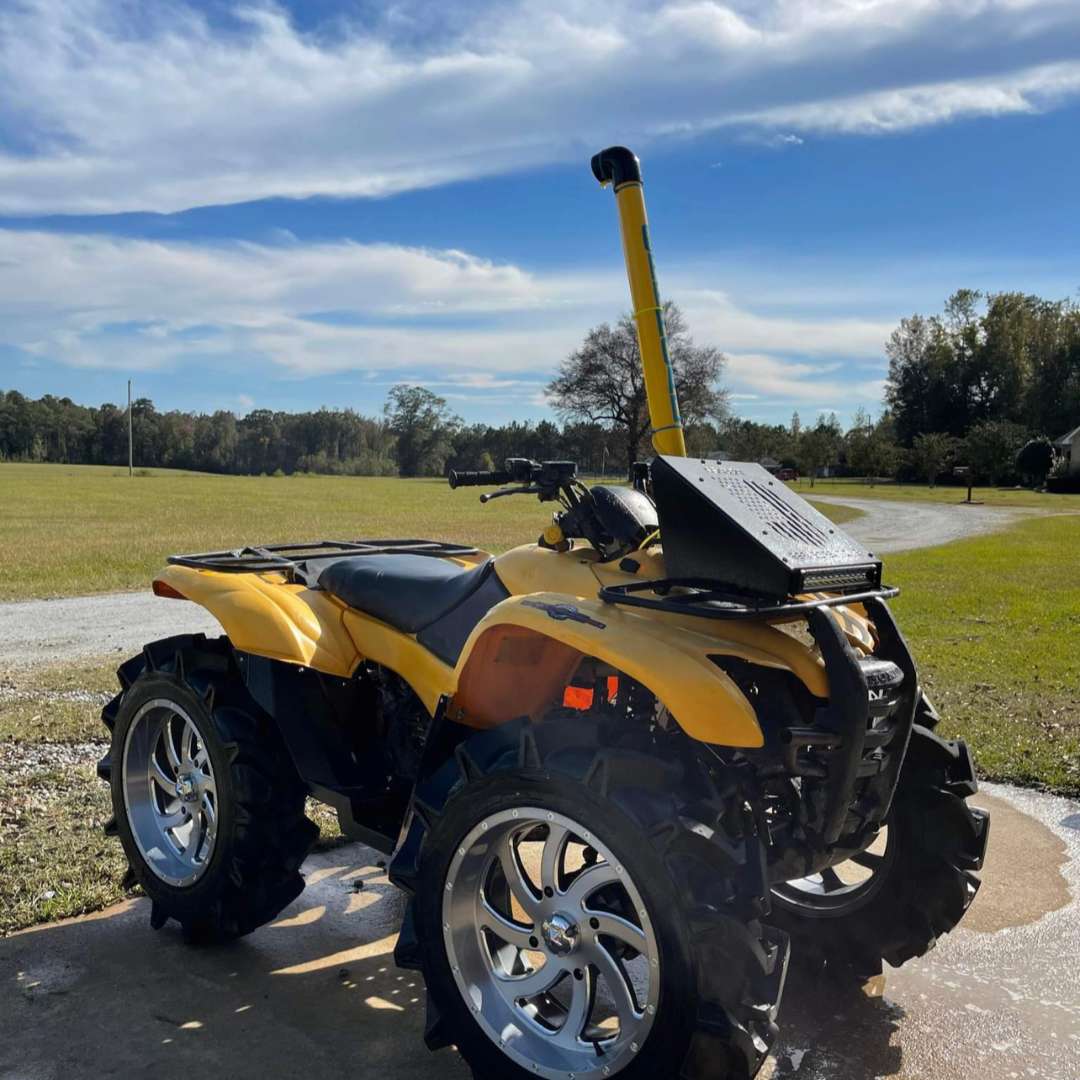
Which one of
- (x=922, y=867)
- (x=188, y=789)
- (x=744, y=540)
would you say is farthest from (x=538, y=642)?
(x=188, y=789)

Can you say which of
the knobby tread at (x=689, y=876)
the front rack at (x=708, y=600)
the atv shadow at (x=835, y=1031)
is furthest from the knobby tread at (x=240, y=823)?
the atv shadow at (x=835, y=1031)

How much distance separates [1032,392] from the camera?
83.5 metres

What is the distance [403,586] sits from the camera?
371 centimetres

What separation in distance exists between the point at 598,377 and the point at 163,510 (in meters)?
24.2

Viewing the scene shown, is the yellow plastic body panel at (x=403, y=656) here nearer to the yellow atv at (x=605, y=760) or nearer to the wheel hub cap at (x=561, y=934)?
the yellow atv at (x=605, y=760)

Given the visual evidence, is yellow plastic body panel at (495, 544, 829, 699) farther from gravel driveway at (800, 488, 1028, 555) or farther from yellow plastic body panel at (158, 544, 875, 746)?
gravel driveway at (800, 488, 1028, 555)

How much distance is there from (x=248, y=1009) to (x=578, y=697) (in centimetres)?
157

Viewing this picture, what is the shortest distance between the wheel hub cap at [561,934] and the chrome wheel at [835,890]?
0.93 m

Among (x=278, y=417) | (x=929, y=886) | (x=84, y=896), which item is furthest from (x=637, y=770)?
(x=278, y=417)

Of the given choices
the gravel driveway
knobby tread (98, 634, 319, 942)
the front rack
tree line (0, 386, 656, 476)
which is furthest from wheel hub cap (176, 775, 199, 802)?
tree line (0, 386, 656, 476)

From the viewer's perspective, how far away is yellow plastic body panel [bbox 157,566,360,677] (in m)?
3.71

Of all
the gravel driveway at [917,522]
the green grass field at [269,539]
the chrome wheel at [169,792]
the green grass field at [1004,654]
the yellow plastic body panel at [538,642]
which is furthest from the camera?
the gravel driveway at [917,522]

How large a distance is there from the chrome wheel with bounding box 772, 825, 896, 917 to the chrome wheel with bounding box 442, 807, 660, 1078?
90 cm

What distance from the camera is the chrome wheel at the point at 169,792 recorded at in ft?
13.0
